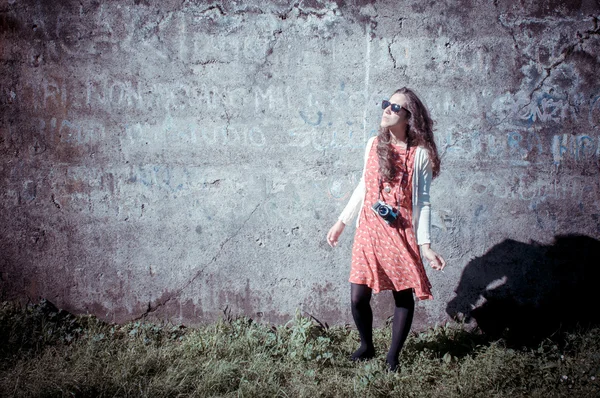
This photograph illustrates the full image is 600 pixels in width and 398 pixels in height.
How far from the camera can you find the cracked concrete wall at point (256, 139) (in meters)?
3.29

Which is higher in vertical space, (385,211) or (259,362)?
(385,211)

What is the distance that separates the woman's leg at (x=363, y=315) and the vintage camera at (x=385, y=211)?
46 cm

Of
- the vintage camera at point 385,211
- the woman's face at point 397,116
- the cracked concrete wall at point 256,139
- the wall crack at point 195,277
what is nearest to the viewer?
the vintage camera at point 385,211

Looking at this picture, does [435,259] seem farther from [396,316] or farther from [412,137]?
[412,137]

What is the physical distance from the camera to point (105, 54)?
132 inches

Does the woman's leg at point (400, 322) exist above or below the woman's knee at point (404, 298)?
below

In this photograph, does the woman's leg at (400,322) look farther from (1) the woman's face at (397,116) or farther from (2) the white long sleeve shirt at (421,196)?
(1) the woman's face at (397,116)

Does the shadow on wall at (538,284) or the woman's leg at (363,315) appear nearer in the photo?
the woman's leg at (363,315)

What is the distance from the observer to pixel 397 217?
8.38 feet

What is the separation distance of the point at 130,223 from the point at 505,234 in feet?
10.2

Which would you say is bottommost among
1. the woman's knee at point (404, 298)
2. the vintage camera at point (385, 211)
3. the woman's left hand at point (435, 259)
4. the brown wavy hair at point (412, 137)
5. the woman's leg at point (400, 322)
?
the woman's leg at point (400, 322)

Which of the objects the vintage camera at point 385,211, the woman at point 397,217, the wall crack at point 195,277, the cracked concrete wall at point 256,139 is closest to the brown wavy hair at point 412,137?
the woman at point 397,217

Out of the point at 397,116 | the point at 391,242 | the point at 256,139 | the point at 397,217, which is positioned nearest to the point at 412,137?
the point at 397,116

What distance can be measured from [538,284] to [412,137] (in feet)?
5.85
